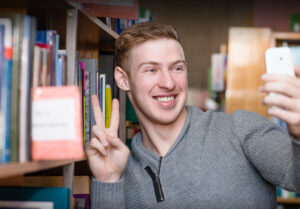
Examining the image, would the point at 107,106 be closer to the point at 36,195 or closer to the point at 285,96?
the point at 36,195

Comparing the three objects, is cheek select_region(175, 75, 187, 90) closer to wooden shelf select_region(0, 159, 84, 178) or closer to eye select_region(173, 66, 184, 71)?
eye select_region(173, 66, 184, 71)

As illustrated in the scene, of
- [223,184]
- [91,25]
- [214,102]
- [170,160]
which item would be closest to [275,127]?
[223,184]

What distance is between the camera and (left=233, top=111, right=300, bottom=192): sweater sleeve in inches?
40.8

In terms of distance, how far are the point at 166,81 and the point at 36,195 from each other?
624mm

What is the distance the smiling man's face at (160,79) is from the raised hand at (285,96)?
0.60m

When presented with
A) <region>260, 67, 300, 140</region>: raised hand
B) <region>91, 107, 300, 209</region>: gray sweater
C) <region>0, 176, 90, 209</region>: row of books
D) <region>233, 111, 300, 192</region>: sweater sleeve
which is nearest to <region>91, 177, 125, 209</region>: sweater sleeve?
Answer: <region>91, 107, 300, 209</region>: gray sweater

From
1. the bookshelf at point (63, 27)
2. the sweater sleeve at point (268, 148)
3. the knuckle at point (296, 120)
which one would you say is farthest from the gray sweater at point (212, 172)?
the knuckle at point (296, 120)

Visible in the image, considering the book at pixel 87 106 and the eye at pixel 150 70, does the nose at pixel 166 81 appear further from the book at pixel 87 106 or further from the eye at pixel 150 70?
the book at pixel 87 106

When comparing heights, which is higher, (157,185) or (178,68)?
(178,68)

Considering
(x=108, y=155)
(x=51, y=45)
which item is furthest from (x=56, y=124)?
(x=108, y=155)

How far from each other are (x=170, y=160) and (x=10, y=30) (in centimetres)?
76

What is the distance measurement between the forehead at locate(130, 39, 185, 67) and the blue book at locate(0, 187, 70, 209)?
627 millimetres

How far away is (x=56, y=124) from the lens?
676 millimetres

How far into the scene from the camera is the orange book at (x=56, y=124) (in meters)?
0.67
